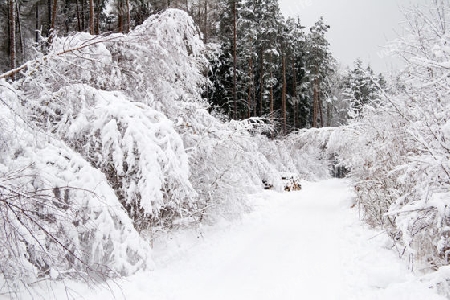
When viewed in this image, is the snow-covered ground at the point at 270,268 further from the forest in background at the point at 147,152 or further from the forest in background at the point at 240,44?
the forest in background at the point at 240,44

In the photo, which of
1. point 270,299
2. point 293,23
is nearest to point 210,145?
point 270,299

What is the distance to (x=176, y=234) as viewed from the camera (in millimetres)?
6664

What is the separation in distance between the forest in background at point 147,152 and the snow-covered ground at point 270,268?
31 centimetres

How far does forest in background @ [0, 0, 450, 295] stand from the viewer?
10.8ft

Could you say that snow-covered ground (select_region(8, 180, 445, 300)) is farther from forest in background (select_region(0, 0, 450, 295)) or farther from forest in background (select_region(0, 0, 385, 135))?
forest in background (select_region(0, 0, 385, 135))

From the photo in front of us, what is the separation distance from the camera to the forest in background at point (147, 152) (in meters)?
3.28

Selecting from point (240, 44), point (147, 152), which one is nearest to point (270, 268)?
point (147, 152)

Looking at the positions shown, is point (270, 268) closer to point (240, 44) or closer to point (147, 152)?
point (147, 152)

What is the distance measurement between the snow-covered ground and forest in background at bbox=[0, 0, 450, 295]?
31 cm

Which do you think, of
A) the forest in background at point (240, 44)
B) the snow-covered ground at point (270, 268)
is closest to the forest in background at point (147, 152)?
the snow-covered ground at point (270, 268)

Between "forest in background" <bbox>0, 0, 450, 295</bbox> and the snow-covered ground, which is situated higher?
"forest in background" <bbox>0, 0, 450, 295</bbox>

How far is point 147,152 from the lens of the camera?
461 cm

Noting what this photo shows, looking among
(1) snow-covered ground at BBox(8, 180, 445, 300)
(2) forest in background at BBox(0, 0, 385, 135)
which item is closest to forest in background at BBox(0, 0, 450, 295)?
(1) snow-covered ground at BBox(8, 180, 445, 300)

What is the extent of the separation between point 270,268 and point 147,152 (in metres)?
2.82
